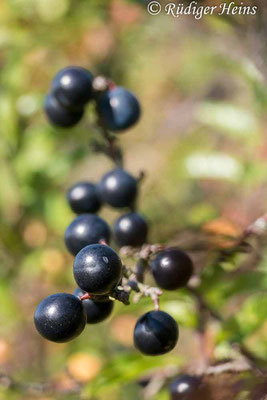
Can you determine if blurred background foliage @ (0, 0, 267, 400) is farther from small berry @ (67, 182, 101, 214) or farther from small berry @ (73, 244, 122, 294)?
small berry @ (73, 244, 122, 294)

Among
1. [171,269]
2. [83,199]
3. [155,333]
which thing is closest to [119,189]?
[83,199]

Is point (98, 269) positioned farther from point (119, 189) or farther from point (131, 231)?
point (119, 189)

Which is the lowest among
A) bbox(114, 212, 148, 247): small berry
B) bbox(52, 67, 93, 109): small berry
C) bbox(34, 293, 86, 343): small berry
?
bbox(34, 293, 86, 343): small berry

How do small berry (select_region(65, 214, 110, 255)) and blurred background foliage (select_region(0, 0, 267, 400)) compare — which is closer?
small berry (select_region(65, 214, 110, 255))

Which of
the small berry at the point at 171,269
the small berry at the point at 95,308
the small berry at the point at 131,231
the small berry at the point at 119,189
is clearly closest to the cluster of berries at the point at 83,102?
the small berry at the point at 119,189

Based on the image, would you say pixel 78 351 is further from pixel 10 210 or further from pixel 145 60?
pixel 145 60

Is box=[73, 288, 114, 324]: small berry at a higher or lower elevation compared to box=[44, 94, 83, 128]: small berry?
lower

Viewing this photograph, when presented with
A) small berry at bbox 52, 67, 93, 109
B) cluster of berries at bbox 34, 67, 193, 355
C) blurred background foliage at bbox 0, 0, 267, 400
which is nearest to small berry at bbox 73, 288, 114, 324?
cluster of berries at bbox 34, 67, 193, 355

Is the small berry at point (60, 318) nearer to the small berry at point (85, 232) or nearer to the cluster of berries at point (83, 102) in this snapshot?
the small berry at point (85, 232)
